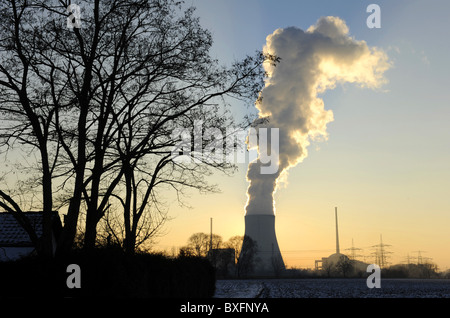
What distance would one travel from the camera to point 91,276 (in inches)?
402

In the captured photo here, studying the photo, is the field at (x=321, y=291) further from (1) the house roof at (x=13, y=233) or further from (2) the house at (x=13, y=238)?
(1) the house roof at (x=13, y=233)

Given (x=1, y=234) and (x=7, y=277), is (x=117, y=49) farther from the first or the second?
(x=1, y=234)

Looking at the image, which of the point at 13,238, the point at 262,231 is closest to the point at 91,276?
the point at 13,238

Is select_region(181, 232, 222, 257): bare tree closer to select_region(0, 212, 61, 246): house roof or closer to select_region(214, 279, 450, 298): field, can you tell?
select_region(214, 279, 450, 298): field

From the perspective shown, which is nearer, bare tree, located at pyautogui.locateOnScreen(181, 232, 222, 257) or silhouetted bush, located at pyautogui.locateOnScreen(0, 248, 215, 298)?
silhouetted bush, located at pyautogui.locateOnScreen(0, 248, 215, 298)

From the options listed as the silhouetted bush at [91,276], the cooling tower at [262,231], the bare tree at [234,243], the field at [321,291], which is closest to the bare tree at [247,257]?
the cooling tower at [262,231]

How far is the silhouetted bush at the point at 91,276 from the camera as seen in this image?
9.77 meters

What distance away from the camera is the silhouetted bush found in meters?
9.77

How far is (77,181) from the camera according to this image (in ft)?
47.7

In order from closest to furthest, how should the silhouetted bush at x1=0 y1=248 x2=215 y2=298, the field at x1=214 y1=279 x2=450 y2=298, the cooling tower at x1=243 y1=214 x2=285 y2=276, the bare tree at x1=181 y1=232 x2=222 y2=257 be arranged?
the silhouetted bush at x1=0 y1=248 x2=215 y2=298 → the field at x1=214 y1=279 x2=450 y2=298 → the cooling tower at x1=243 y1=214 x2=285 y2=276 → the bare tree at x1=181 y1=232 x2=222 y2=257

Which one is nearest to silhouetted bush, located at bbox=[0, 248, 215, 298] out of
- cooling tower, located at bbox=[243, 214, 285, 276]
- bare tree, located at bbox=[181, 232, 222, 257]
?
cooling tower, located at bbox=[243, 214, 285, 276]

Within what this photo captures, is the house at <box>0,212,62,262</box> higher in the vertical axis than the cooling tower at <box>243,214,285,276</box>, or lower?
lower

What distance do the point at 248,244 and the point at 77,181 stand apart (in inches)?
2487
